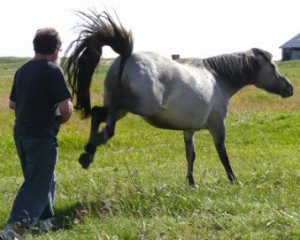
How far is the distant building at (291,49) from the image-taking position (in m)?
81.4

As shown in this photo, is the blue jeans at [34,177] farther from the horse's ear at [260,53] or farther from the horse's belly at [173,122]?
the horse's ear at [260,53]

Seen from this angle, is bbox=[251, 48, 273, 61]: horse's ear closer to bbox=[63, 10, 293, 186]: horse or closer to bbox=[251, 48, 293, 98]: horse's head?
bbox=[251, 48, 293, 98]: horse's head

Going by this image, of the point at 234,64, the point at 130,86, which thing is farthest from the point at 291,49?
the point at 130,86

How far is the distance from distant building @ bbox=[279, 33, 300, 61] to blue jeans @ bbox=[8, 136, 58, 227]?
2963 inches

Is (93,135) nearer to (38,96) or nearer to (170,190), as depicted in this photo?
(170,190)

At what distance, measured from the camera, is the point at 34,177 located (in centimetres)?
765

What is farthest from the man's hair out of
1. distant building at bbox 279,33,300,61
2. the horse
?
distant building at bbox 279,33,300,61

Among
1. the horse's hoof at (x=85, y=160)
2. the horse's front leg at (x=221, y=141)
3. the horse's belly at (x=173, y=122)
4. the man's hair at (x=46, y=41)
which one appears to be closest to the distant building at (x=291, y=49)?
the horse's front leg at (x=221, y=141)

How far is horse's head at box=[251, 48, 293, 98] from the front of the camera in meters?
11.6

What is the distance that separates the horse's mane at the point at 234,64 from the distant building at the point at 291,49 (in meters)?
70.9

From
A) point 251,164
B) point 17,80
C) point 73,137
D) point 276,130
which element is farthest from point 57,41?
point 276,130

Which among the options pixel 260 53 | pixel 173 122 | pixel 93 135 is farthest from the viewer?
pixel 260 53

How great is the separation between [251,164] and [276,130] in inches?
270

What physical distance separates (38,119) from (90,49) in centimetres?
182
